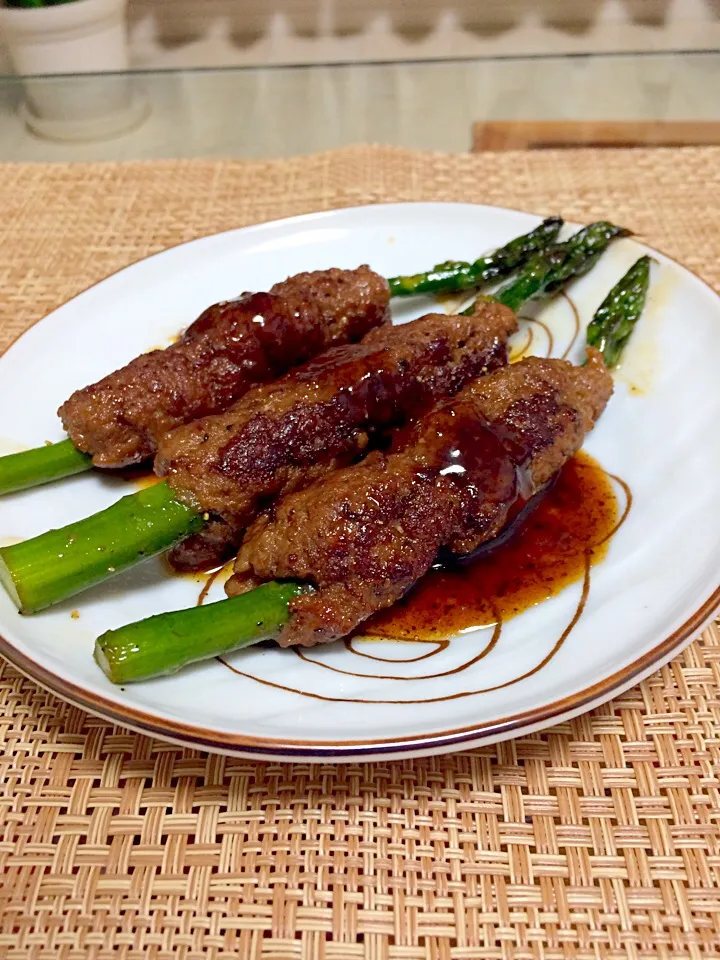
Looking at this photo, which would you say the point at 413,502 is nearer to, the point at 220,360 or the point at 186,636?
the point at 186,636

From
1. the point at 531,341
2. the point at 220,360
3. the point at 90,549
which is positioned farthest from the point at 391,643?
the point at 531,341

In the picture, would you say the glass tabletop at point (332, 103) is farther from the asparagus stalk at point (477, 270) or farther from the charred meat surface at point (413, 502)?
the charred meat surface at point (413, 502)

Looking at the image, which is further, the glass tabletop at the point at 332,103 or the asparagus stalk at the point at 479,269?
the glass tabletop at the point at 332,103

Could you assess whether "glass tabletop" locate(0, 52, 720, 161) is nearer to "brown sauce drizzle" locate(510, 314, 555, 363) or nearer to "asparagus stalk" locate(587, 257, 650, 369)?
"brown sauce drizzle" locate(510, 314, 555, 363)

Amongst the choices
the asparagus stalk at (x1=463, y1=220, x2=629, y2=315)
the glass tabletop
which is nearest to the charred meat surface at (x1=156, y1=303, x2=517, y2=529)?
the asparagus stalk at (x1=463, y1=220, x2=629, y2=315)

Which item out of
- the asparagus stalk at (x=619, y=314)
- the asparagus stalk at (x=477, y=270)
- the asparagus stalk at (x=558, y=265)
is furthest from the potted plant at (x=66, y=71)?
the asparagus stalk at (x=619, y=314)

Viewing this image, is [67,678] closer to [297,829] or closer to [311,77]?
[297,829]

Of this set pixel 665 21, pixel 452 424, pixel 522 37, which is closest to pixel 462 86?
pixel 522 37
